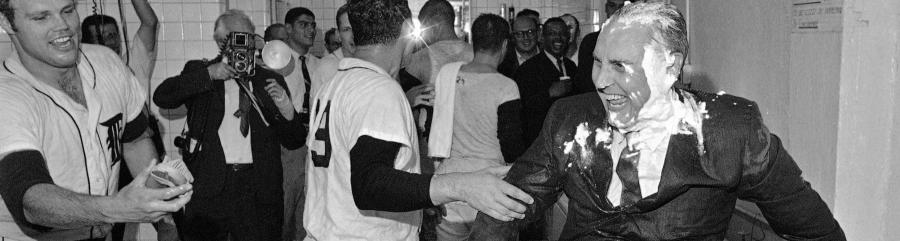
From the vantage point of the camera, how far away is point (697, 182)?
2.18 m

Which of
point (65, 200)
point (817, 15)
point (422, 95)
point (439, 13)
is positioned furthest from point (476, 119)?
point (65, 200)

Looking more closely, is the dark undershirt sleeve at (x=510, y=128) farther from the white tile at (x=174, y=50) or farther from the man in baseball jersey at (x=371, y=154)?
the white tile at (x=174, y=50)

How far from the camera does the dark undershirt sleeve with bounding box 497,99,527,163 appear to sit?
14.5 feet

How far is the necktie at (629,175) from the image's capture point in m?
2.25

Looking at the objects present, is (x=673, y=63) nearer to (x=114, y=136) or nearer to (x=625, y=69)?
(x=625, y=69)

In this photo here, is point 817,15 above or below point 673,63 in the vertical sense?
above

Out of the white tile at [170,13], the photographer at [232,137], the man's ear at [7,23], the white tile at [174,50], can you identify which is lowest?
the photographer at [232,137]

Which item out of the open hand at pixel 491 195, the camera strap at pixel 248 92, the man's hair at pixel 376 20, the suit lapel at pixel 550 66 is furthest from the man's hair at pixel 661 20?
the suit lapel at pixel 550 66

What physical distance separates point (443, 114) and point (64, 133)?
2.06m

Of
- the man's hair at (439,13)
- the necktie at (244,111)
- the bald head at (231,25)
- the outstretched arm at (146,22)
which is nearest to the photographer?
the necktie at (244,111)

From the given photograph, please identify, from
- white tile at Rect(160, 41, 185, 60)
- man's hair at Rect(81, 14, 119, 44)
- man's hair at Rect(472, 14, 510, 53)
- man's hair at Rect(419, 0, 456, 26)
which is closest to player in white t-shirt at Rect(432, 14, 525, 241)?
man's hair at Rect(472, 14, 510, 53)

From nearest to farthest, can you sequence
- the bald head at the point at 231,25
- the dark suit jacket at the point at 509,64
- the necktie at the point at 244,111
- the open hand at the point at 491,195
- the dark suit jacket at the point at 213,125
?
the open hand at the point at 491,195 < the dark suit jacket at the point at 213,125 < the necktie at the point at 244,111 < the bald head at the point at 231,25 < the dark suit jacket at the point at 509,64

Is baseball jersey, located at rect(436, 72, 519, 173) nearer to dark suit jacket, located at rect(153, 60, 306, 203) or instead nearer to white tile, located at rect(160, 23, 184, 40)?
dark suit jacket, located at rect(153, 60, 306, 203)

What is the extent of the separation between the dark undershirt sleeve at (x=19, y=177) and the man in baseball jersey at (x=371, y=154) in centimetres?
95
